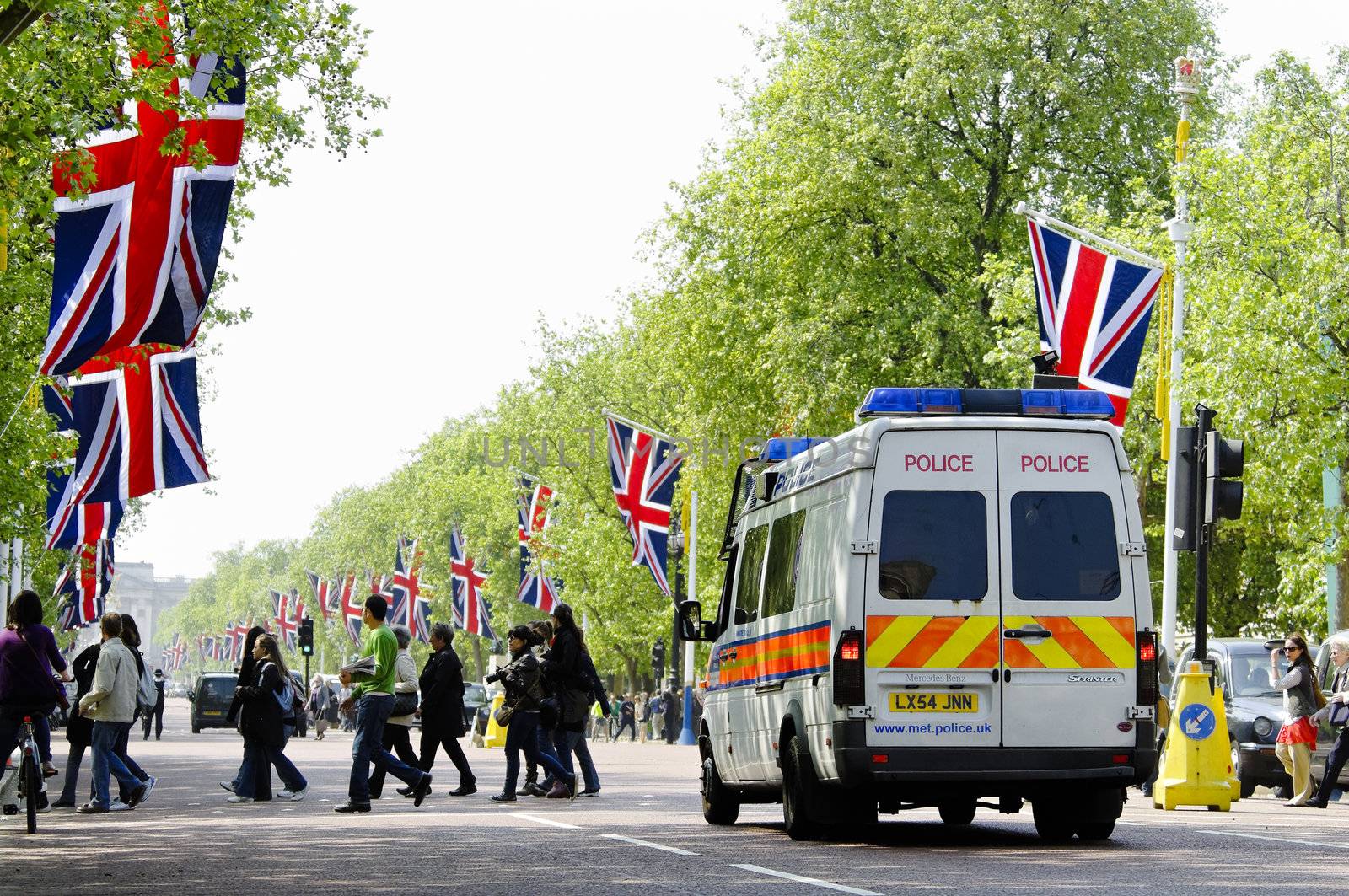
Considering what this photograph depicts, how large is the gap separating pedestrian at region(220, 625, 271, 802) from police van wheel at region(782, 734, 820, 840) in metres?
6.73

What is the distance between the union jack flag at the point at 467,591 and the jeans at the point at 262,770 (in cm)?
4527

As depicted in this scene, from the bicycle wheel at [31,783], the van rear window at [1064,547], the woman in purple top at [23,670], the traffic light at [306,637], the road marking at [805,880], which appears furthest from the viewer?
the traffic light at [306,637]

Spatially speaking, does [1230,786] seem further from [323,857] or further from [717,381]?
[717,381]

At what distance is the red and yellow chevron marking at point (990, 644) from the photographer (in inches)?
536

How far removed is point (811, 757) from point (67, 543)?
20.4m

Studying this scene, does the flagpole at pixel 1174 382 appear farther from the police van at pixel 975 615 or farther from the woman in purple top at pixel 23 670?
the woman in purple top at pixel 23 670

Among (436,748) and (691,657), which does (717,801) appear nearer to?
(436,748)

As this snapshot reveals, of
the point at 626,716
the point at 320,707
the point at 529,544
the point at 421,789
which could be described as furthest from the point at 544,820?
the point at 626,716

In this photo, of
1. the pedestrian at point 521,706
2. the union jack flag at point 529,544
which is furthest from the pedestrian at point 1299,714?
the union jack flag at point 529,544

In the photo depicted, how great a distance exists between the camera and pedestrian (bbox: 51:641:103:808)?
66.6 ft

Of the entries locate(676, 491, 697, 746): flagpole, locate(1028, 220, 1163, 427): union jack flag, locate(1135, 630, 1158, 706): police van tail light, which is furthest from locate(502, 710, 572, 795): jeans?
locate(676, 491, 697, 746): flagpole

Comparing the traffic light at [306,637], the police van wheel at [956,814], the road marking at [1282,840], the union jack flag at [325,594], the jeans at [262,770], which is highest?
the union jack flag at [325,594]

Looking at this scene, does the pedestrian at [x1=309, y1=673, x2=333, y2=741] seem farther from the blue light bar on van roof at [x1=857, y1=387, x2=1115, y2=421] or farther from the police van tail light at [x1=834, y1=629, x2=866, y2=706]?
the police van tail light at [x1=834, y1=629, x2=866, y2=706]

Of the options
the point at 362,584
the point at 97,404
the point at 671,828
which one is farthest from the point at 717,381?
the point at 362,584
